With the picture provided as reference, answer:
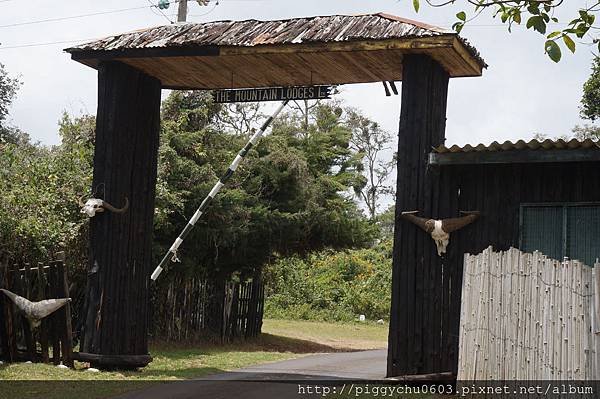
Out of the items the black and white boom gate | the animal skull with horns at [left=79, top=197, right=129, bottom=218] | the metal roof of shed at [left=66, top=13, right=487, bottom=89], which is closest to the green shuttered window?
the black and white boom gate

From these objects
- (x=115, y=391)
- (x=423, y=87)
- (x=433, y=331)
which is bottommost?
(x=115, y=391)

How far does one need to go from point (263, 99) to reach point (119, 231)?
297 cm

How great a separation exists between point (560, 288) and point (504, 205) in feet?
9.07

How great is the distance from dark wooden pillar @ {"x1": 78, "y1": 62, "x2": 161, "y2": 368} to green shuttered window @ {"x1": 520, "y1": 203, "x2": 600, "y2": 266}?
5881 mm

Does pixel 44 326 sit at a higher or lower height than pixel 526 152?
lower

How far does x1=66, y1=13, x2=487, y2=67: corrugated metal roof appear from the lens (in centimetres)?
1241

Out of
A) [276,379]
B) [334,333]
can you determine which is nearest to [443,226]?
[276,379]

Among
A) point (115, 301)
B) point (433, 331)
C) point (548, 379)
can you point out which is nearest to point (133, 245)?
point (115, 301)

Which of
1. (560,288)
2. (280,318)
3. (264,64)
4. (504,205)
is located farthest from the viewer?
(280,318)

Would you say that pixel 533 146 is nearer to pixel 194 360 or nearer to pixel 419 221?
pixel 419 221

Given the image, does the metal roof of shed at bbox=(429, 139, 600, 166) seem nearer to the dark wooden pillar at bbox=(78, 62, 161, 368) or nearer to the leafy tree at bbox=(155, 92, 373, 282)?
the dark wooden pillar at bbox=(78, 62, 161, 368)

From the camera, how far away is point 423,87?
1248cm

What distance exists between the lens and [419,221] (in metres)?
12.1

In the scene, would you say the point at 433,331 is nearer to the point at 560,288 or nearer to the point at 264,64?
the point at 560,288
